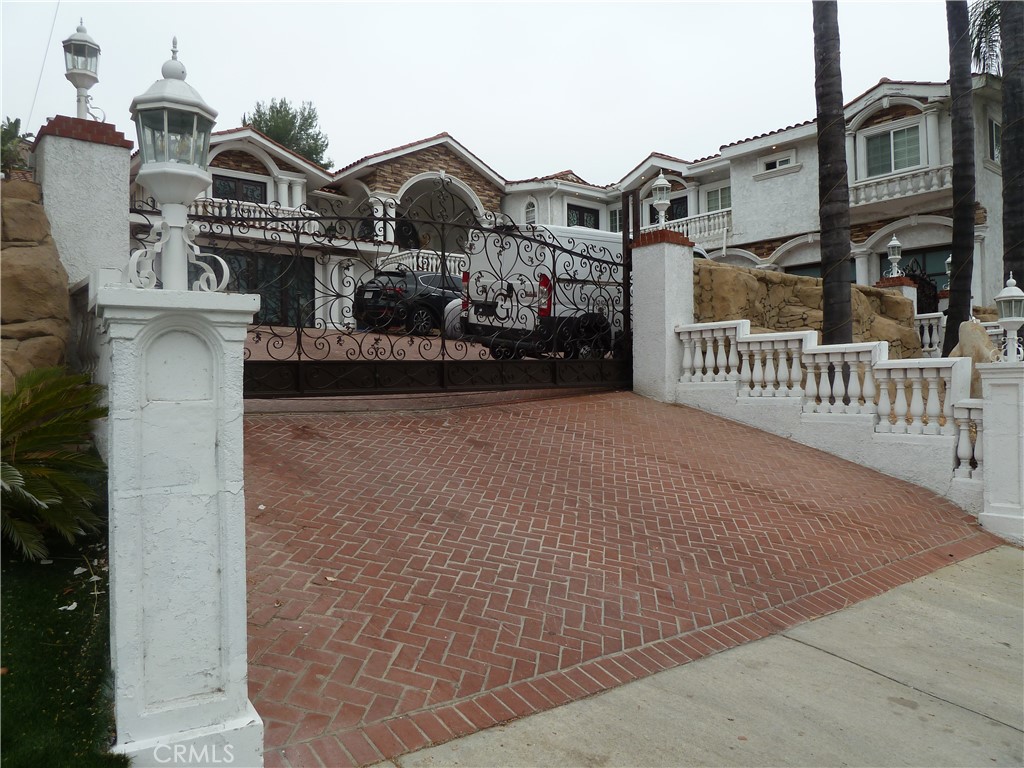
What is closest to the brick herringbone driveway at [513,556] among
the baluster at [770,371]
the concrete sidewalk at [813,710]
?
the concrete sidewalk at [813,710]

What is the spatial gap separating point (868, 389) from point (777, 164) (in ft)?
59.0

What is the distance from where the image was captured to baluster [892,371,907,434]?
7.75m

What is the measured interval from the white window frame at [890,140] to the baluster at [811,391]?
49.3 ft

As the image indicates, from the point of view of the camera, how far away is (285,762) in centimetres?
→ 258

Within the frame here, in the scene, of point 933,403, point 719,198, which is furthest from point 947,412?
point 719,198

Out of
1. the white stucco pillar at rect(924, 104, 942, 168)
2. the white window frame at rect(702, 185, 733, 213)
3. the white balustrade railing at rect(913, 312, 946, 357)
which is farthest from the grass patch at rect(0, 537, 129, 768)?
the white window frame at rect(702, 185, 733, 213)

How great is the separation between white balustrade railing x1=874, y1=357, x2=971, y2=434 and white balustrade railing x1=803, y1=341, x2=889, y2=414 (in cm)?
14

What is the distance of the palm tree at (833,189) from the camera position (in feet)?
31.9

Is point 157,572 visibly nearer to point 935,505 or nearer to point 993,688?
point 993,688

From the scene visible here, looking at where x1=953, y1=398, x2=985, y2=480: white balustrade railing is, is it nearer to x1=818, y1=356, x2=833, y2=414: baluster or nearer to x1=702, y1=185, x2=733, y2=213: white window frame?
x1=818, y1=356, x2=833, y2=414: baluster

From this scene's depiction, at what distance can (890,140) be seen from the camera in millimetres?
21000

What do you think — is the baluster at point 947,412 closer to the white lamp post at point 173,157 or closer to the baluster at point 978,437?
the baluster at point 978,437

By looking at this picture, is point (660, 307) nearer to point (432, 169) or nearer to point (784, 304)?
point (784, 304)

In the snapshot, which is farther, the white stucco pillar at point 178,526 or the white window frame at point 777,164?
the white window frame at point 777,164
